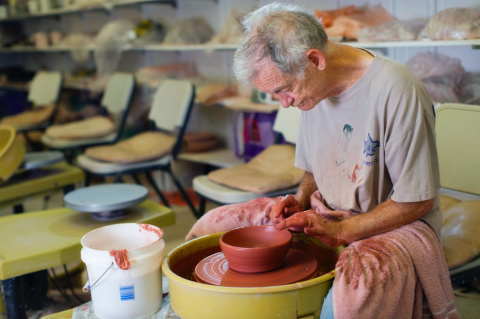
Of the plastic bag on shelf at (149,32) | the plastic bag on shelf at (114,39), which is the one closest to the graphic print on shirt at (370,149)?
the plastic bag on shelf at (149,32)

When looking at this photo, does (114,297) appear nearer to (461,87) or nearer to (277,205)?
(277,205)

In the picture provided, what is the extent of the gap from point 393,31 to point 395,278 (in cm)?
142

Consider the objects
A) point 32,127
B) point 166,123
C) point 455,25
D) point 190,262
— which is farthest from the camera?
point 32,127

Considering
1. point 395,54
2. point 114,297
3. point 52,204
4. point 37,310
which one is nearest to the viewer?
point 114,297

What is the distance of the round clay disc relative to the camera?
1.87 metres

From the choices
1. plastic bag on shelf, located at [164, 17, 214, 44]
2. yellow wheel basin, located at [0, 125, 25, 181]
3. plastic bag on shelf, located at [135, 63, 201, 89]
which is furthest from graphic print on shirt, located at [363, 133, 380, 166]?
plastic bag on shelf, located at [135, 63, 201, 89]

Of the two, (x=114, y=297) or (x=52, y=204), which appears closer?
(x=114, y=297)

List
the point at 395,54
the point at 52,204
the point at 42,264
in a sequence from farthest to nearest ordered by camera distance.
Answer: the point at 52,204, the point at 395,54, the point at 42,264

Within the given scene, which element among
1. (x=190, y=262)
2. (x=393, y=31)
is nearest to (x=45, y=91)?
(x=393, y=31)

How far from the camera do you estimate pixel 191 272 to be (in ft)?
4.38

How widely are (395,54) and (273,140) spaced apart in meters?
0.86

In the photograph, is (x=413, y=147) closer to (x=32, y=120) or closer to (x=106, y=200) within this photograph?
(x=106, y=200)

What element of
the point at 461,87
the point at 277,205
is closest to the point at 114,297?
the point at 277,205

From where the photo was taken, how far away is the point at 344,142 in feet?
4.51
